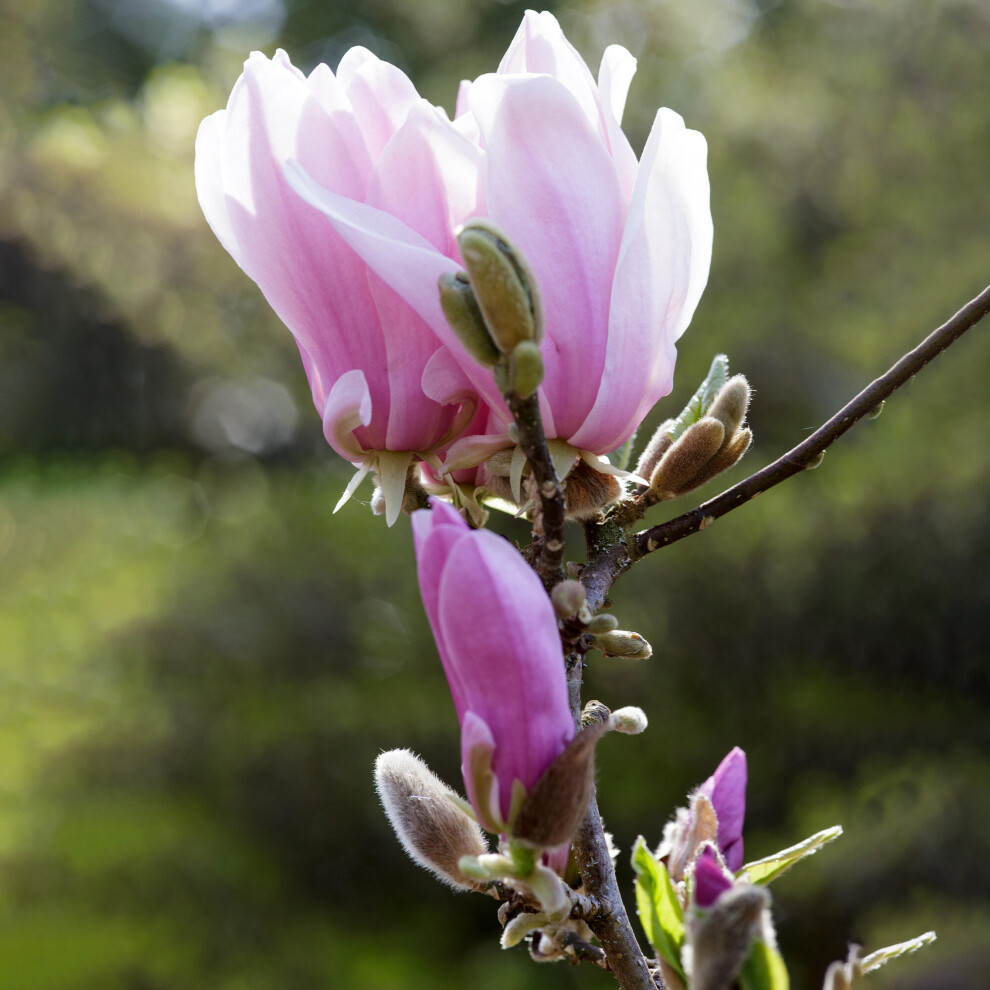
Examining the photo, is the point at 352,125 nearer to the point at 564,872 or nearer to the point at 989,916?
the point at 564,872

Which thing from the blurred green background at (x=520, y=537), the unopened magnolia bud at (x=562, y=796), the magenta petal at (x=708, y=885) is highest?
the blurred green background at (x=520, y=537)

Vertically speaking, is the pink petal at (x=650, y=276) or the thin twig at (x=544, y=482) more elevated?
the pink petal at (x=650, y=276)

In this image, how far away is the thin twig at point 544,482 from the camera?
195 millimetres

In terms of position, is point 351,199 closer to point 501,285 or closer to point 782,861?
point 501,285

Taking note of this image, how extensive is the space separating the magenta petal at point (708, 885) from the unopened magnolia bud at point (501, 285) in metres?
0.10

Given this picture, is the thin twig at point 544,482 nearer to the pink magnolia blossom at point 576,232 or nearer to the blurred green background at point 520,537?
the pink magnolia blossom at point 576,232

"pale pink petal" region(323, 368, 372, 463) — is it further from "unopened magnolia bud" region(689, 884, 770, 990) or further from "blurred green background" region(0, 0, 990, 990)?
"blurred green background" region(0, 0, 990, 990)

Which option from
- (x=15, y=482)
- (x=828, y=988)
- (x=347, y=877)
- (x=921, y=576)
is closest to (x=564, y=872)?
(x=828, y=988)

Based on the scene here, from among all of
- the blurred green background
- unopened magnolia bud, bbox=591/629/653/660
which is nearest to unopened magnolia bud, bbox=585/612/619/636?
unopened magnolia bud, bbox=591/629/653/660

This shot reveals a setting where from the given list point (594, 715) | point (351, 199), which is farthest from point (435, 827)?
point (351, 199)

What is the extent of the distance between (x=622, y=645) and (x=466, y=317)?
0.09 metres

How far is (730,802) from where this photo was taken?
0.27m

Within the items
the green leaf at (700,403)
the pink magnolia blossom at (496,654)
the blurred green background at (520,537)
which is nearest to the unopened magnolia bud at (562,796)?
the pink magnolia blossom at (496,654)

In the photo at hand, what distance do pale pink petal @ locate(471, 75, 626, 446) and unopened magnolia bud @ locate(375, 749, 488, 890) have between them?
3.7 inches
